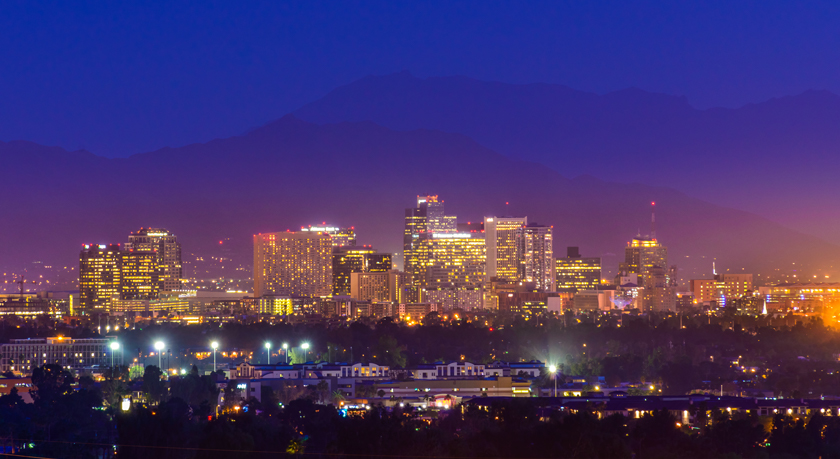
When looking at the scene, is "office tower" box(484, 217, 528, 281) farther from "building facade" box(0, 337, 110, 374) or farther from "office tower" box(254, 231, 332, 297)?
"building facade" box(0, 337, 110, 374)

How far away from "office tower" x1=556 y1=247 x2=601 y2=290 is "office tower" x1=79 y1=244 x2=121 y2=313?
65.6m

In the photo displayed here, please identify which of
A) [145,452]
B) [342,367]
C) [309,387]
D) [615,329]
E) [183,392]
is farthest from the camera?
[615,329]

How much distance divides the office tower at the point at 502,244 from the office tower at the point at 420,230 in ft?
20.5

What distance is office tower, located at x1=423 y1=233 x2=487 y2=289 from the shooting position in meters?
170

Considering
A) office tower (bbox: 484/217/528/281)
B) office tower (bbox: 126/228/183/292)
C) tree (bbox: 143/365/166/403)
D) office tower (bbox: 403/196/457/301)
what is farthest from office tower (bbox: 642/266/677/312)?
tree (bbox: 143/365/166/403)

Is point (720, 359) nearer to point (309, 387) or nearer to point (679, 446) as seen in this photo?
point (309, 387)

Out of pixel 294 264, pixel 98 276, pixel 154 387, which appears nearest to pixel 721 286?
pixel 294 264

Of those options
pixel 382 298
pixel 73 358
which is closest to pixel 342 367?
pixel 73 358

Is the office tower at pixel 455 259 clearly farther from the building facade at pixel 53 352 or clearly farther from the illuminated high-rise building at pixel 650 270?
the building facade at pixel 53 352

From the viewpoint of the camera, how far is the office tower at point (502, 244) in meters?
182

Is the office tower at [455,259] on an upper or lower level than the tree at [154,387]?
upper

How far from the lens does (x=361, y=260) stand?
176875mm

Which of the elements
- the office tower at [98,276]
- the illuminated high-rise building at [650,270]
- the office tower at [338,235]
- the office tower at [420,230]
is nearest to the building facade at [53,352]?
the office tower at [98,276]

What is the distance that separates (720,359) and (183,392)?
121 ft
